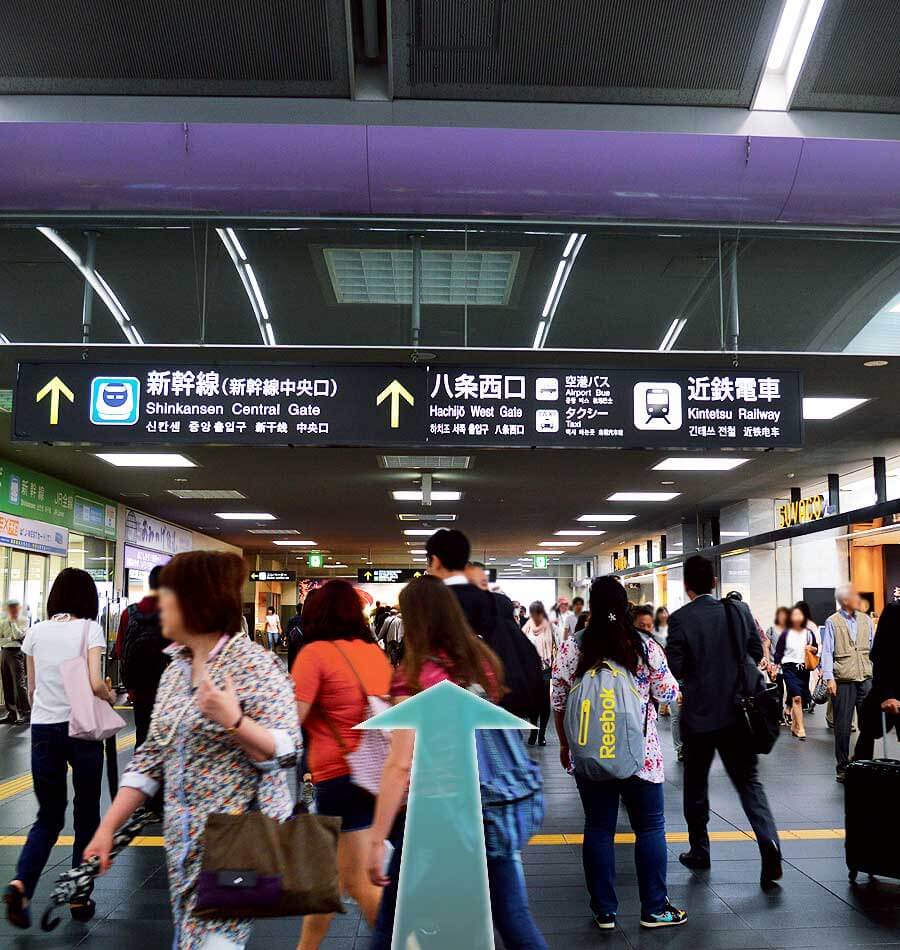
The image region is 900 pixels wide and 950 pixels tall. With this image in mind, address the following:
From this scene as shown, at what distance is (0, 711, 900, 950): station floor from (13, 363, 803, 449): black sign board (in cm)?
260

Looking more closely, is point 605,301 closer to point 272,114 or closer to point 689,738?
point 272,114

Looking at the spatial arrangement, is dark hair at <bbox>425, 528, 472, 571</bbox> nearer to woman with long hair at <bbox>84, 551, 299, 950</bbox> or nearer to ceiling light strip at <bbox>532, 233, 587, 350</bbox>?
woman with long hair at <bbox>84, 551, 299, 950</bbox>

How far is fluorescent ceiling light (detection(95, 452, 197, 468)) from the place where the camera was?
559 inches

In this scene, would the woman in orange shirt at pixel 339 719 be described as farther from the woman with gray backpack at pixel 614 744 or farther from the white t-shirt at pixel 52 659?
the white t-shirt at pixel 52 659

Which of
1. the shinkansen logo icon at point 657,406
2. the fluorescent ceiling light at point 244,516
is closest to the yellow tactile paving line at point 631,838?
the shinkansen logo icon at point 657,406

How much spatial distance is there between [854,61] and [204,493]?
14707 millimetres

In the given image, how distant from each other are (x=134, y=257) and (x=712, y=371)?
4487 millimetres

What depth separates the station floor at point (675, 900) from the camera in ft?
14.0

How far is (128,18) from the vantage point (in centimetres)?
591

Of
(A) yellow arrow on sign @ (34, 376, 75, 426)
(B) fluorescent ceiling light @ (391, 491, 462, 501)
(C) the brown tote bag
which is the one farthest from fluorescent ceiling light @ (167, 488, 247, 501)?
(C) the brown tote bag

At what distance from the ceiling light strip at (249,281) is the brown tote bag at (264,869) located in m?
5.85

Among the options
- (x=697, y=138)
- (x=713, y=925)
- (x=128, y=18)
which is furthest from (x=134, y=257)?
(x=713, y=925)

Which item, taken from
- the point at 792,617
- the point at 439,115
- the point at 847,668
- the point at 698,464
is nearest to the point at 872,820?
the point at 847,668

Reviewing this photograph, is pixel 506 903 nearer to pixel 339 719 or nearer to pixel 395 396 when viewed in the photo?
pixel 339 719
